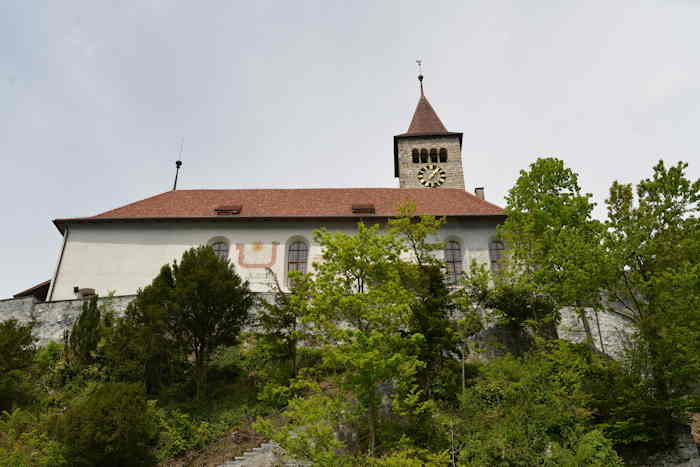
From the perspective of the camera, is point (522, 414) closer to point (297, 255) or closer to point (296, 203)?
point (297, 255)

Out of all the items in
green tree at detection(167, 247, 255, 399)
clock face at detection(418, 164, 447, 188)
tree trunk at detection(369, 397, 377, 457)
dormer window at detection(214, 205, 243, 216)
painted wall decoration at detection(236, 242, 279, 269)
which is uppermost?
clock face at detection(418, 164, 447, 188)

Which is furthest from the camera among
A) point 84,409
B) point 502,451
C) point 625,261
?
point 625,261

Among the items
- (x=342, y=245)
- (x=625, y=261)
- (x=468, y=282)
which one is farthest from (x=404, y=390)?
(x=625, y=261)

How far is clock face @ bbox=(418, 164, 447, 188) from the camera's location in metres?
41.0

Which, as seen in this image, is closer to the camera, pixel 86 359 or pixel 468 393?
pixel 468 393

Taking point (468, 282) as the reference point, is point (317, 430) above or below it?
below

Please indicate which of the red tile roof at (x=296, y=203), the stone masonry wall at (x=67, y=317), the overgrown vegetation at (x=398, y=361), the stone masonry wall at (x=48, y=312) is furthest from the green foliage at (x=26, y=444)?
the red tile roof at (x=296, y=203)

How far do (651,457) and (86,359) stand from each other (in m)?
17.8

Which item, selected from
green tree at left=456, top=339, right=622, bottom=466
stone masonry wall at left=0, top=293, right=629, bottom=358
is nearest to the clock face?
stone masonry wall at left=0, top=293, right=629, bottom=358

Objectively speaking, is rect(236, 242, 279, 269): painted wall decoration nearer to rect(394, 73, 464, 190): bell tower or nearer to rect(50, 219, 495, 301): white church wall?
rect(50, 219, 495, 301): white church wall

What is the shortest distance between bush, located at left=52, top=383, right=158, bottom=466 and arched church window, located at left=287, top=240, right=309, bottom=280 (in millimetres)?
12958

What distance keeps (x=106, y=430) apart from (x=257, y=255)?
1384 cm

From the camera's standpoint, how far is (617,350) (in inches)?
771

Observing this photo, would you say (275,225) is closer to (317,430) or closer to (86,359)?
(86,359)
